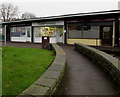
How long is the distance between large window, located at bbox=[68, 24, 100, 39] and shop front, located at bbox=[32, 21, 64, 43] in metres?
1.55

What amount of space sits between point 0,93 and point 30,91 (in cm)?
76

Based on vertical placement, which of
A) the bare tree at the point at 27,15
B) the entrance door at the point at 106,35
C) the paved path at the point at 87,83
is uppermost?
the bare tree at the point at 27,15

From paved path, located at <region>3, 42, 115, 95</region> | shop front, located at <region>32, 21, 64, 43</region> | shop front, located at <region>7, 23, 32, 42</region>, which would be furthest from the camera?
shop front, located at <region>7, 23, 32, 42</region>

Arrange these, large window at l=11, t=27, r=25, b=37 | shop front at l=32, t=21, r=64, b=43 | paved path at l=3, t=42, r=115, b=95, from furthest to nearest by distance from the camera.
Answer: large window at l=11, t=27, r=25, b=37 → shop front at l=32, t=21, r=64, b=43 → paved path at l=3, t=42, r=115, b=95

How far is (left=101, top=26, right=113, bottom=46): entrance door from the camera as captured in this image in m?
18.5

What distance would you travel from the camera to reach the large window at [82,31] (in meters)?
19.7

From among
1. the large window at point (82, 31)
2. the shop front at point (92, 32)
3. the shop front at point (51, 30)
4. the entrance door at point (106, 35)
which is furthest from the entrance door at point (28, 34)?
the entrance door at point (106, 35)

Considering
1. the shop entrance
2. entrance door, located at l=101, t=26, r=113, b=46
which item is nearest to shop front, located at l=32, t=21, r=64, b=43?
the shop entrance

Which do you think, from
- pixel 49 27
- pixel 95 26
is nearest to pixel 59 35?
pixel 49 27

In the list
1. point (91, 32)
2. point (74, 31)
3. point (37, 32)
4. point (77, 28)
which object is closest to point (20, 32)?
point (37, 32)

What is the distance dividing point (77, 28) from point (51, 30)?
4385 mm

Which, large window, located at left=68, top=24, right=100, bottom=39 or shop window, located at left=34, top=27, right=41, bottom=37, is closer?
large window, located at left=68, top=24, right=100, bottom=39

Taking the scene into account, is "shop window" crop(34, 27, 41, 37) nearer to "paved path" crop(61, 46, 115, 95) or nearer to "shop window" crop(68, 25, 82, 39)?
"shop window" crop(68, 25, 82, 39)

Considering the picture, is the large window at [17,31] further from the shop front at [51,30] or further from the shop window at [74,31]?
the shop window at [74,31]
